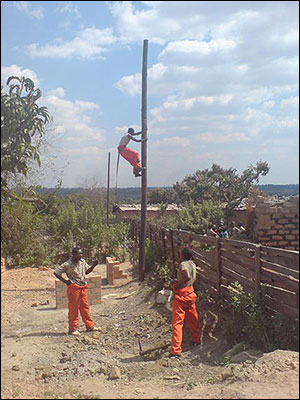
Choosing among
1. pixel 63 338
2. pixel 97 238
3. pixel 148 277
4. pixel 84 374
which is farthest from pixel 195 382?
pixel 97 238

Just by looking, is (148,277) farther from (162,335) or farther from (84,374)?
(84,374)

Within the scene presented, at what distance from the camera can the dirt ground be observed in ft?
13.6

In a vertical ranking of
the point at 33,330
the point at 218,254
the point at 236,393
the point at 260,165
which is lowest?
the point at 33,330

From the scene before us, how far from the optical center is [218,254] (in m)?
7.17

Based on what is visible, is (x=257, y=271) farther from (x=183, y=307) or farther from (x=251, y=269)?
(x=183, y=307)

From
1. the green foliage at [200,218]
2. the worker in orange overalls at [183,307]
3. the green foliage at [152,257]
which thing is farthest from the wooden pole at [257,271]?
the green foliage at [200,218]

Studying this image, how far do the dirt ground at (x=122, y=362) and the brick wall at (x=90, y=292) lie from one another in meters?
0.22

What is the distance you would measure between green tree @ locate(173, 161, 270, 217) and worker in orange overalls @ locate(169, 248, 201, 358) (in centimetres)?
1592

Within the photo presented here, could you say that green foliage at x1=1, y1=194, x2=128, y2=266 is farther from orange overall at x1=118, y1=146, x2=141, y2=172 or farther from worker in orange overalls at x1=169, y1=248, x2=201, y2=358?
worker in orange overalls at x1=169, y1=248, x2=201, y2=358

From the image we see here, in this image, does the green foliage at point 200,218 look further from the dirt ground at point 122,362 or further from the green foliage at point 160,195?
the green foliage at point 160,195

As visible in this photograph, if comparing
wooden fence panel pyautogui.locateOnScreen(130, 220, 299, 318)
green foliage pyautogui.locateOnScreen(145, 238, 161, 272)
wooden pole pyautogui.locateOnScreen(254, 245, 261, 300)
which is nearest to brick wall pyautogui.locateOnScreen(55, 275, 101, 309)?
wooden fence panel pyautogui.locateOnScreen(130, 220, 299, 318)

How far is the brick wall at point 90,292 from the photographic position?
28.7ft

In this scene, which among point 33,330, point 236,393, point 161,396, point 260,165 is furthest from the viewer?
point 260,165

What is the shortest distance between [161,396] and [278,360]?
1236 millimetres
